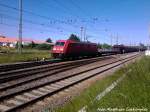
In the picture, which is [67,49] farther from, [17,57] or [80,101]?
A: [80,101]

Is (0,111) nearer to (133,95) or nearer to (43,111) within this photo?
(43,111)

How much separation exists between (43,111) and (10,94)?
263cm

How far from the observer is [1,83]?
13.0 meters

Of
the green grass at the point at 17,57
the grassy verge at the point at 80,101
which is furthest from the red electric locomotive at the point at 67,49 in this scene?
the grassy verge at the point at 80,101

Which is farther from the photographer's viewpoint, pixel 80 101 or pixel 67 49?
pixel 67 49

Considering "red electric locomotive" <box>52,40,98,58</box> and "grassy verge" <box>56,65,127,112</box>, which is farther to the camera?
"red electric locomotive" <box>52,40,98,58</box>

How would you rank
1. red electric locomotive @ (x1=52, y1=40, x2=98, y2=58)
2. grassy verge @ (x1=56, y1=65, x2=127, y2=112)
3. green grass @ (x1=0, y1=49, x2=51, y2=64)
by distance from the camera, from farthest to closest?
red electric locomotive @ (x1=52, y1=40, x2=98, y2=58)
green grass @ (x1=0, y1=49, x2=51, y2=64)
grassy verge @ (x1=56, y1=65, x2=127, y2=112)

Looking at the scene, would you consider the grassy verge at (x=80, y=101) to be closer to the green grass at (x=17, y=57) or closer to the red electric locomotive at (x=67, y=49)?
the green grass at (x=17, y=57)

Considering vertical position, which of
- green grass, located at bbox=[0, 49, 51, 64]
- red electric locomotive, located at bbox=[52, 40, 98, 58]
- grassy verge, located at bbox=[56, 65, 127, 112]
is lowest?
grassy verge, located at bbox=[56, 65, 127, 112]

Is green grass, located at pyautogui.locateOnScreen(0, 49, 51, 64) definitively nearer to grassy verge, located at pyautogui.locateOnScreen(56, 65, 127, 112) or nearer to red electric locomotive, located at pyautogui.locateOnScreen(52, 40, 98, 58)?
red electric locomotive, located at pyautogui.locateOnScreen(52, 40, 98, 58)

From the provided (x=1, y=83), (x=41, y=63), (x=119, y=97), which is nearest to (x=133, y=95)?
(x=119, y=97)

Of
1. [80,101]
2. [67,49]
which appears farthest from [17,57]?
[80,101]

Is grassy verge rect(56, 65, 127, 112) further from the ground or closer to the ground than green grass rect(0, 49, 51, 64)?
closer to the ground

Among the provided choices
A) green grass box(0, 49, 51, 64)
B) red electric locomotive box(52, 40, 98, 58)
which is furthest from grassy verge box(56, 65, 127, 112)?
red electric locomotive box(52, 40, 98, 58)
